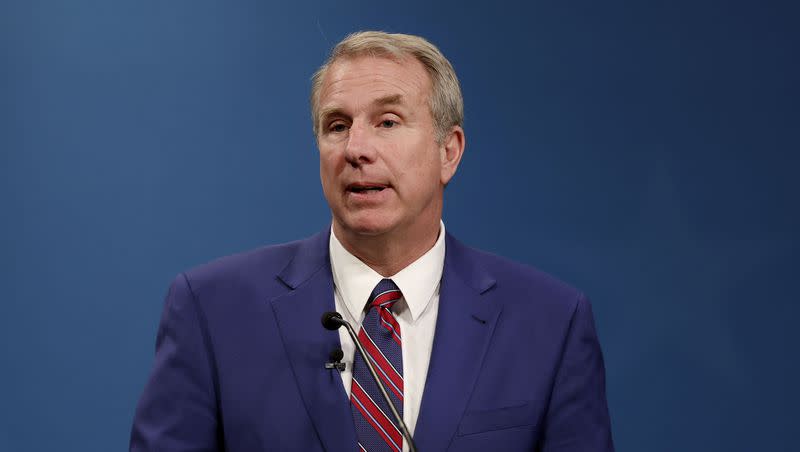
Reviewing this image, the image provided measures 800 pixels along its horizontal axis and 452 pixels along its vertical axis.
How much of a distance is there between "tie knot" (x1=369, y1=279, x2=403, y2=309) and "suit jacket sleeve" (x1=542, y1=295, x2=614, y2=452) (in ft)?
1.10

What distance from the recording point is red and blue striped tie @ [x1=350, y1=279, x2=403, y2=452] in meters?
1.67

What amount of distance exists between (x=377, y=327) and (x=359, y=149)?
1.06 feet

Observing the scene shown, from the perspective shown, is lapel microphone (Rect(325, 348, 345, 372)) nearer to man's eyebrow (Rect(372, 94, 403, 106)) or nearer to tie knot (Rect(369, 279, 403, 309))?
tie knot (Rect(369, 279, 403, 309))

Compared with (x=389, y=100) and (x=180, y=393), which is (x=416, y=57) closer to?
(x=389, y=100)

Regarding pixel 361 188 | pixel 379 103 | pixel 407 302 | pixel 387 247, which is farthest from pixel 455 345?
pixel 379 103

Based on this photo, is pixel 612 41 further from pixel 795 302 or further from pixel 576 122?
pixel 795 302

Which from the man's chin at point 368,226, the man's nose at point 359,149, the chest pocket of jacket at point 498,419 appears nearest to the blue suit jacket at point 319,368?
the chest pocket of jacket at point 498,419

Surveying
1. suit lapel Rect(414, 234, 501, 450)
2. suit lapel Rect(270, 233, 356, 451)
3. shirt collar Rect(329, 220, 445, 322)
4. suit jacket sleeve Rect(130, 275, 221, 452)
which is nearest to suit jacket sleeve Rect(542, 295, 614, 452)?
suit lapel Rect(414, 234, 501, 450)

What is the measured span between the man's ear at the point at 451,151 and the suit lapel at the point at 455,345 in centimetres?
15

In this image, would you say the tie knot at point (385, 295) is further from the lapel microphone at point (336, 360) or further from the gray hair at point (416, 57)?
the gray hair at point (416, 57)

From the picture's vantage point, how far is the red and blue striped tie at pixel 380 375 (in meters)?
1.67

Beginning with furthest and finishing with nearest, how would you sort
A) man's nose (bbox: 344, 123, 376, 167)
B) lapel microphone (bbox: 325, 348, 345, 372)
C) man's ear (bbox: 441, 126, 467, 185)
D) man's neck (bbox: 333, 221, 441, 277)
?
man's ear (bbox: 441, 126, 467, 185) → man's neck (bbox: 333, 221, 441, 277) → man's nose (bbox: 344, 123, 376, 167) → lapel microphone (bbox: 325, 348, 345, 372)

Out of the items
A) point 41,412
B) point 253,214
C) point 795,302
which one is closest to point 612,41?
point 795,302

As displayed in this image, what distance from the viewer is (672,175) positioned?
9.02ft
